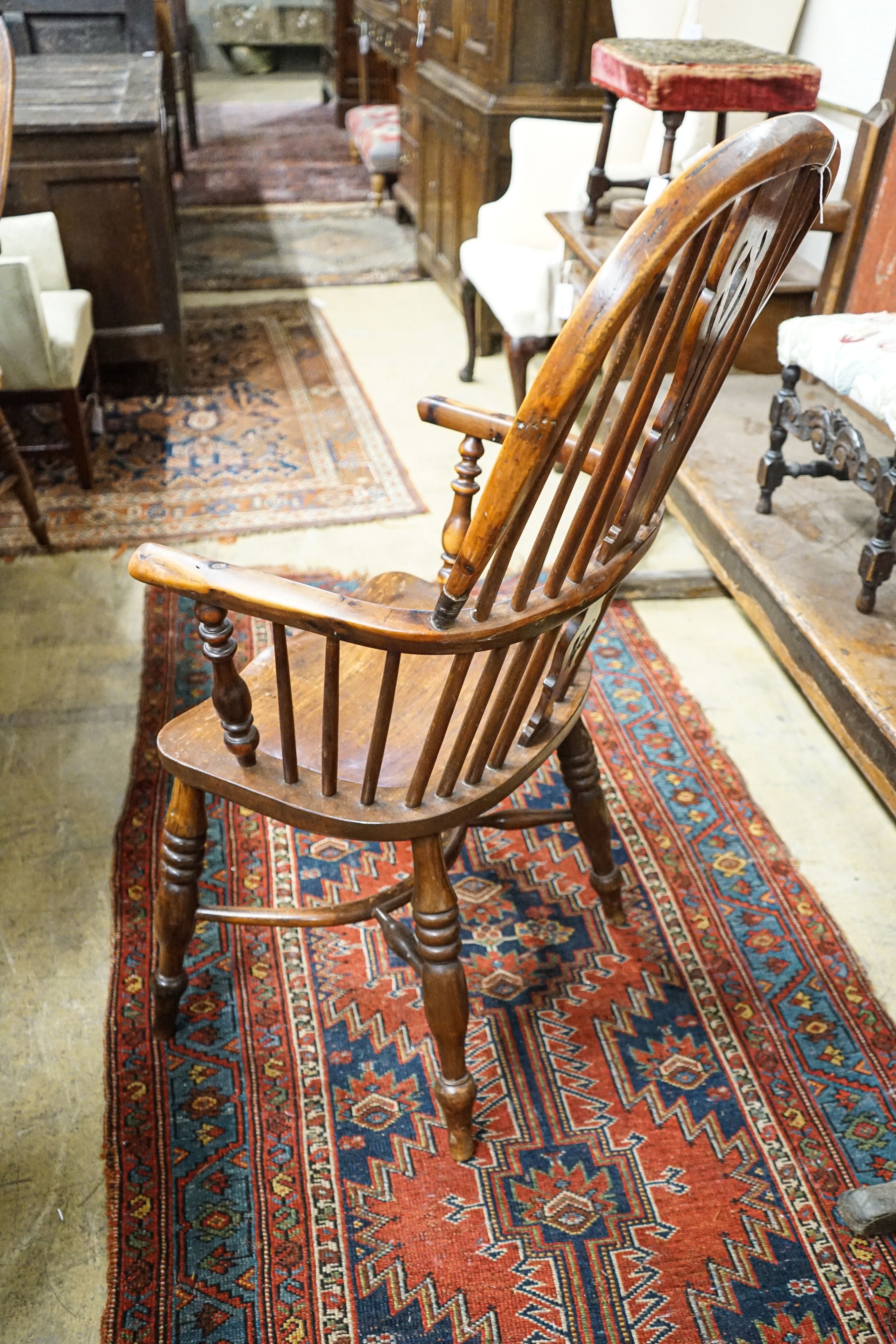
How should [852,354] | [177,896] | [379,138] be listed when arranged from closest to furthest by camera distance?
[177,896], [852,354], [379,138]

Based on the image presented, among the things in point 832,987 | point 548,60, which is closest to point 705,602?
point 832,987

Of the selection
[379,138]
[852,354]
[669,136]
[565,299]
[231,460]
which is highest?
[669,136]

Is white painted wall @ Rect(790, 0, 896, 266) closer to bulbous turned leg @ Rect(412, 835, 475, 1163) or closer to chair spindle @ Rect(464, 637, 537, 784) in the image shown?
chair spindle @ Rect(464, 637, 537, 784)

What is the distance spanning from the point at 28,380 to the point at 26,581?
22.8 inches

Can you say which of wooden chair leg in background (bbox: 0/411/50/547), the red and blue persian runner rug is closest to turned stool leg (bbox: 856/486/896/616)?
the red and blue persian runner rug

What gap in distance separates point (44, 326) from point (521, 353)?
4.63 feet

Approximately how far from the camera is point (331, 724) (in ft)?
3.89

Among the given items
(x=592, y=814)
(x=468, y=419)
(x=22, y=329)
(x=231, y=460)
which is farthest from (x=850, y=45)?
(x=592, y=814)

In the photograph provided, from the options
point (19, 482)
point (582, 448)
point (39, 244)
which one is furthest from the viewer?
point (39, 244)

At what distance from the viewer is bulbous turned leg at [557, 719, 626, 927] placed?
1.68 metres

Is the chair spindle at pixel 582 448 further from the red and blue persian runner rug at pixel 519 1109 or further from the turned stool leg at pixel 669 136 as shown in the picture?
the turned stool leg at pixel 669 136

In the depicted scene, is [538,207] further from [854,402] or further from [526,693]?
[526,693]

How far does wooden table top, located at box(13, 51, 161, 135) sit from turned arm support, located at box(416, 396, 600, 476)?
92.7 inches

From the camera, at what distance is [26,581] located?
9.06ft
